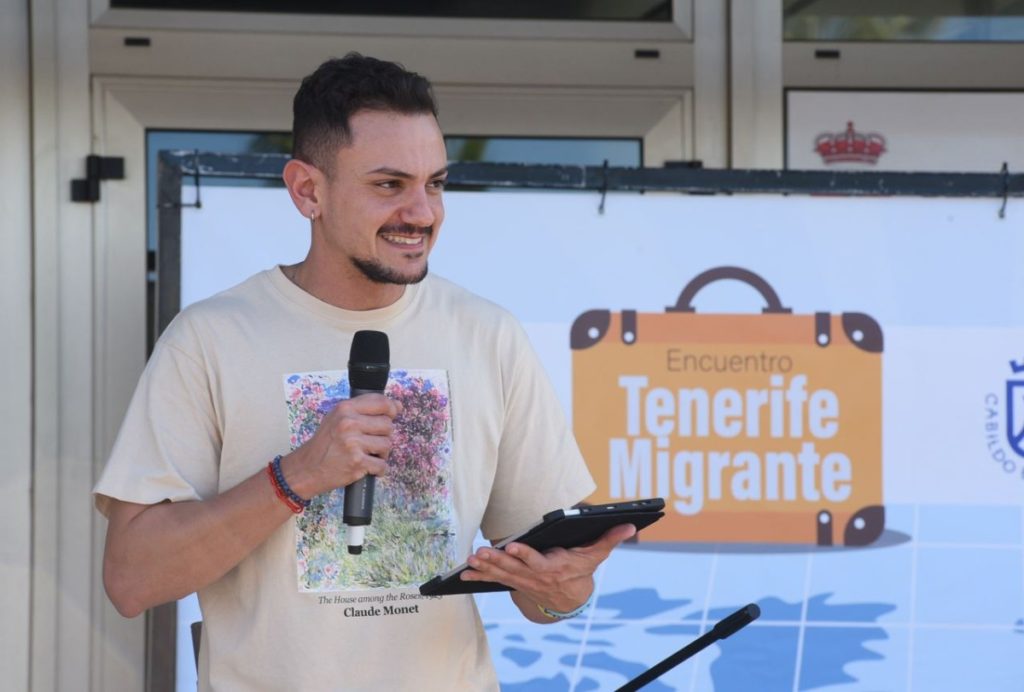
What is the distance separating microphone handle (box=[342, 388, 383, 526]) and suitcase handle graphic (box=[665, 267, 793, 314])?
1.58 meters

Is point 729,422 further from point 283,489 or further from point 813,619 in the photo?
point 283,489

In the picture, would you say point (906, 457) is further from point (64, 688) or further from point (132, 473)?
point (64, 688)

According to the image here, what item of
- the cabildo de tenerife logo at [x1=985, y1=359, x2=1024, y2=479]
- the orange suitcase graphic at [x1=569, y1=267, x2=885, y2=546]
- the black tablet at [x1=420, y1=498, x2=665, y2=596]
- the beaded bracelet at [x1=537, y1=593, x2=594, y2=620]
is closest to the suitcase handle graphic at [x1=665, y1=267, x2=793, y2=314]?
the orange suitcase graphic at [x1=569, y1=267, x2=885, y2=546]

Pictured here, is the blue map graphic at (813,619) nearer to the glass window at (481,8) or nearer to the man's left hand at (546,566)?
the man's left hand at (546,566)

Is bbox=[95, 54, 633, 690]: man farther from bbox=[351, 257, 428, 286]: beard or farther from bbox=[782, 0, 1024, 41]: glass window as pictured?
bbox=[782, 0, 1024, 41]: glass window

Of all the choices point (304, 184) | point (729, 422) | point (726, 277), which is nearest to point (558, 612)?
point (304, 184)

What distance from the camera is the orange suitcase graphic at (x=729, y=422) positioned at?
11.0 ft

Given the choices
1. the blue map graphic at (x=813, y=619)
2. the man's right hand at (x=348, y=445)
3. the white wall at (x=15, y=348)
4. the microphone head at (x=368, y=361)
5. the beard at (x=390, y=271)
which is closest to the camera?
the man's right hand at (x=348, y=445)

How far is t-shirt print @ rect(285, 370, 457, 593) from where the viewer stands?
2.08 meters

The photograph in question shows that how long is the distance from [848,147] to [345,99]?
2.66 m

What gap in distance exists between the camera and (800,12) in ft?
14.8

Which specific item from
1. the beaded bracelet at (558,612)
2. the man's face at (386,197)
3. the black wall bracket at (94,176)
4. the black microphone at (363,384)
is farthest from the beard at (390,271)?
the black wall bracket at (94,176)

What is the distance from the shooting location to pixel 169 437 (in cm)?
206

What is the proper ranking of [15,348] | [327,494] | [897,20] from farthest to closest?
[897,20]
[15,348]
[327,494]
